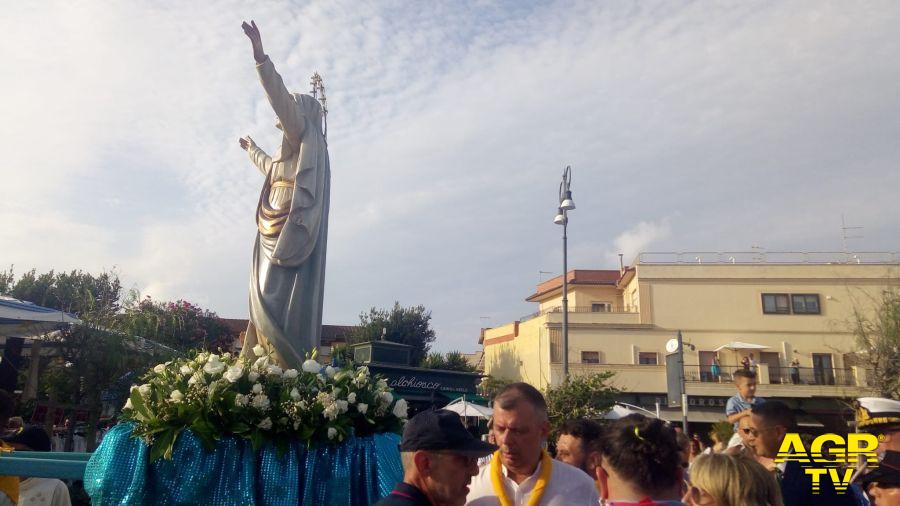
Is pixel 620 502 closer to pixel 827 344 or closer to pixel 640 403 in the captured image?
pixel 640 403

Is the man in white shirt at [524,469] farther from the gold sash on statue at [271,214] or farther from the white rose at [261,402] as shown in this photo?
the gold sash on statue at [271,214]

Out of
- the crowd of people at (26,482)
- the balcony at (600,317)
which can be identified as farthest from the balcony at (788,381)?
the crowd of people at (26,482)

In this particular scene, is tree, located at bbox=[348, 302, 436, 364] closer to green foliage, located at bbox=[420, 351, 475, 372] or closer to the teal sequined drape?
green foliage, located at bbox=[420, 351, 475, 372]

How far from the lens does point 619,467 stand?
2941mm

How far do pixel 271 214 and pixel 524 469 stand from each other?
19.2 ft

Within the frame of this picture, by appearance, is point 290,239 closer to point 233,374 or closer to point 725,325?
point 233,374

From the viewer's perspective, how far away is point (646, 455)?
2.91 metres

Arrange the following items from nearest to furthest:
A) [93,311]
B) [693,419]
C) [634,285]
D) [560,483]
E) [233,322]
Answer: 1. [560,483]
2. [93,311]
3. [693,419]
4. [634,285]
5. [233,322]

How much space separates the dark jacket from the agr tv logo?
2.50m

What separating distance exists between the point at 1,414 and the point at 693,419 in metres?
34.4

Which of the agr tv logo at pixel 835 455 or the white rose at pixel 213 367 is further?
the white rose at pixel 213 367

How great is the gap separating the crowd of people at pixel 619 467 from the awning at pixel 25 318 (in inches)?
354

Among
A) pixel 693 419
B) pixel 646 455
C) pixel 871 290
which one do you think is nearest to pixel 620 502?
pixel 646 455

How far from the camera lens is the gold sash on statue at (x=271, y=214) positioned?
8.41 m
